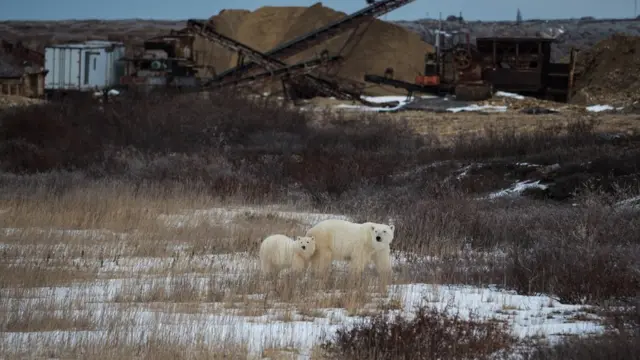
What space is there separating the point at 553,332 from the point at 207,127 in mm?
21338

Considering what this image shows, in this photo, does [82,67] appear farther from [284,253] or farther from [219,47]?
[284,253]

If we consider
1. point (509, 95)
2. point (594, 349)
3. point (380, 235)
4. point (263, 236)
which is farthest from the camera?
point (509, 95)

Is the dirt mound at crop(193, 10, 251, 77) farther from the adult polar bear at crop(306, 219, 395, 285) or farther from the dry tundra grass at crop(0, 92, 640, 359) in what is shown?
the adult polar bear at crop(306, 219, 395, 285)

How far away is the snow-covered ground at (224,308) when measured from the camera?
8.38 meters

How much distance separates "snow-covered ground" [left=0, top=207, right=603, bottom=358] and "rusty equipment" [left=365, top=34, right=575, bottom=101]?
30.7 m

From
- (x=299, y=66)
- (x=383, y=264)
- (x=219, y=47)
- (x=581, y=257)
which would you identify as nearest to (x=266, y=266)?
(x=383, y=264)

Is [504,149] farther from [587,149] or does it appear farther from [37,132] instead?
[37,132]

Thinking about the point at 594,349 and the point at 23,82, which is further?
the point at 23,82

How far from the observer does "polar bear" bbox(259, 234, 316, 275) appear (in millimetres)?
11297

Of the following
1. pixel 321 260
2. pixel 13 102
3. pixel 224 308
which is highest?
pixel 321 260

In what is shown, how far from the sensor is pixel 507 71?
41969 millimetres

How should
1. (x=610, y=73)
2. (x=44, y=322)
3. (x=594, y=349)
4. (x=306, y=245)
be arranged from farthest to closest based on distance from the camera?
(x=610, y=73)
(x=306, y=245)
(x=44, y=322)
(x=594, y=349)

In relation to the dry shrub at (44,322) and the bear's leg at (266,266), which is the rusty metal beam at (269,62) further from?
the dry shrub at (44,322)

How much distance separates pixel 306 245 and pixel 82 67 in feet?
112
